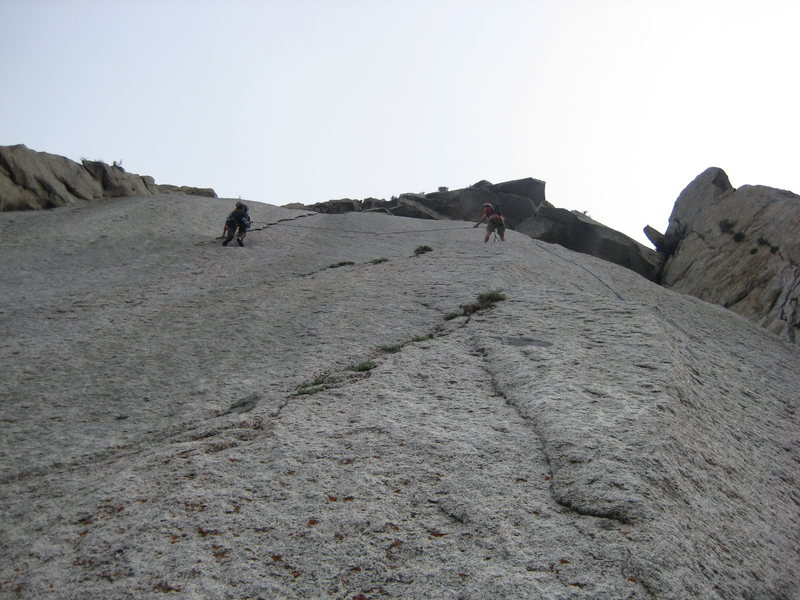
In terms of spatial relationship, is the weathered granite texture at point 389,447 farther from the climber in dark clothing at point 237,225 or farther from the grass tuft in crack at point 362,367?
the climber in dark clothing at point 237,225

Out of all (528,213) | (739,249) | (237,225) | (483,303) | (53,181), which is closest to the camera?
(483,303)

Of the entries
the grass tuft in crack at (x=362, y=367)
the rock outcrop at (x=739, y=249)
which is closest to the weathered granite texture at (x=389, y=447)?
the grass tuft in crack at (x=362, y=367)

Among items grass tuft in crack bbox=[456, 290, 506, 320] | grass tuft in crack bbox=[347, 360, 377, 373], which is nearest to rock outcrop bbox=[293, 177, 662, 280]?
grass tuft in crack bbox=[456, 290, 506, 320]

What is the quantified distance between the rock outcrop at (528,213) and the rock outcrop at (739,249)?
6.91ft

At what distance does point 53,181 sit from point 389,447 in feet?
79.4

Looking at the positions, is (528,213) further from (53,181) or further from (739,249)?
(53,181)

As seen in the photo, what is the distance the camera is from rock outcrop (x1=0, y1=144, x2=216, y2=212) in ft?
84.0

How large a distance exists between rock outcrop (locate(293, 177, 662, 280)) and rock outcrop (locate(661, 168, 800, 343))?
211 centimetres

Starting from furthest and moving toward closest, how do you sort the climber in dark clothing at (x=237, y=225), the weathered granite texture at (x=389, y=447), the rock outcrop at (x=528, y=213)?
the rock outcrop at (x=528, y=213) → the climber in dark clothing at (x=237, y=225) → the weathered granite texture at (x=389, y=447)

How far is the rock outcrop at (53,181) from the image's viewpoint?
2559cm

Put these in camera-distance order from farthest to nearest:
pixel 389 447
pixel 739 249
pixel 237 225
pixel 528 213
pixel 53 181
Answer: pixel 528 213
pixel 739 249
pixel 53 181
pixel 237 225
pixel 389 447

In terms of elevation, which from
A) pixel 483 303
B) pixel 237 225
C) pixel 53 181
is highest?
pixel 53 181

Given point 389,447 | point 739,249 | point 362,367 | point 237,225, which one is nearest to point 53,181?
point 237,225

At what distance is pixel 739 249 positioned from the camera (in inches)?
1200
